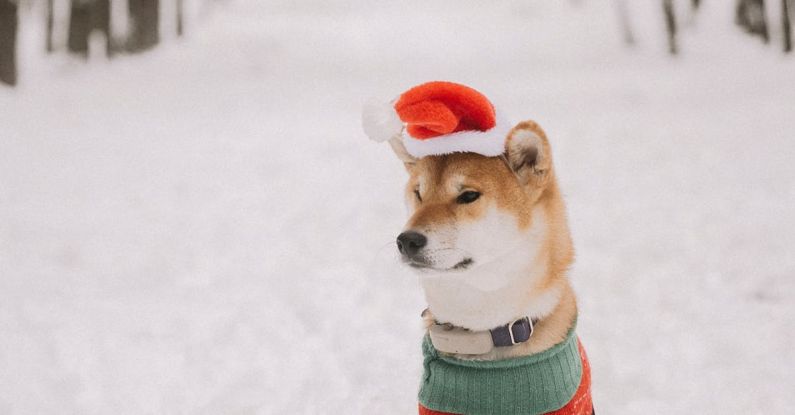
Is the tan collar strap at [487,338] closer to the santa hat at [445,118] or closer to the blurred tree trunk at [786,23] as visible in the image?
the santa hat at [445,118]

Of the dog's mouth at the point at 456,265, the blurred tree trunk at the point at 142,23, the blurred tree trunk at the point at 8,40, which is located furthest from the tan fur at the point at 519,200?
the blurred tree trunk at the point at 142,23

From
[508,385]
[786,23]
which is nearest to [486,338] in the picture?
[508,385]

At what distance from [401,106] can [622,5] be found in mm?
13751

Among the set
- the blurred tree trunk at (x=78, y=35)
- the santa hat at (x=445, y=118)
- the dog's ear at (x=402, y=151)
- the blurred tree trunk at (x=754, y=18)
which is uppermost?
the blurred tree trunk at (x=78, y=35)

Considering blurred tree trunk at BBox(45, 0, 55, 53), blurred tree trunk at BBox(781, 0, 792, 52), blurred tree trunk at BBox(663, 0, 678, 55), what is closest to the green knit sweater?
blurred tree trunk at BBox(781, 0, 792, 52)

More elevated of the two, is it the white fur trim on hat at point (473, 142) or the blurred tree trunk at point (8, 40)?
the blurred tree trunk at point (8, 40)

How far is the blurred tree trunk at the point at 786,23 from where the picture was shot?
9789mm

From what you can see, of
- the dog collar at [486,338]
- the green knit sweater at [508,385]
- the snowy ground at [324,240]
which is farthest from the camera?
the snowy ground at [324,240]

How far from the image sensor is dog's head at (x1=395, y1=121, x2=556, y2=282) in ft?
7.83

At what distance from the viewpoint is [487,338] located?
243cm

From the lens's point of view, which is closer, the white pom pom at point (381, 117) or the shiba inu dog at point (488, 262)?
the shiba inu dog at point (488, 262)

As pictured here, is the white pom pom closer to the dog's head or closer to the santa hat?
the santa hat

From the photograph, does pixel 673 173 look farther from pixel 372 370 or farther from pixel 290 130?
pixel 290 130

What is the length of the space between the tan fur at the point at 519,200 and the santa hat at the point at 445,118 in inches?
2.7
